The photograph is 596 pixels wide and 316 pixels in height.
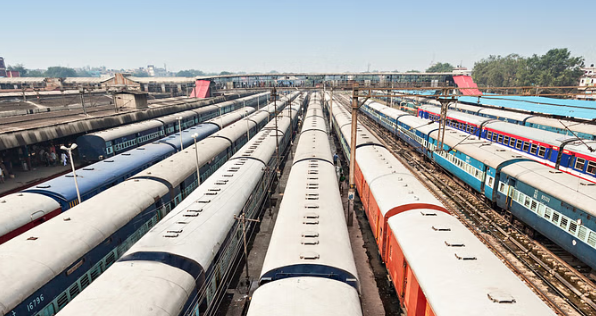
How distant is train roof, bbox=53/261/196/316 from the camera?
8439 mm

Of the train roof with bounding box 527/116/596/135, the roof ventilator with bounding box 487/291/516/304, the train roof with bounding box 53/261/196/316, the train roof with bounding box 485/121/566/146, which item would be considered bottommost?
the train roof with bounding box 53/261/196/316

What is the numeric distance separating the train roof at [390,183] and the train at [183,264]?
815 cm

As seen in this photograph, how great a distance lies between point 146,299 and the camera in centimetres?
887

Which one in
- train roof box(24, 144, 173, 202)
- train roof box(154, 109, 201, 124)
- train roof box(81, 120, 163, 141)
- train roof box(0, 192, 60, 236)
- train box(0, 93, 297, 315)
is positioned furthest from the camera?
train roof box(154, 109, 201, 124)

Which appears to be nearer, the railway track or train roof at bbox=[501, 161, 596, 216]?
the railway track

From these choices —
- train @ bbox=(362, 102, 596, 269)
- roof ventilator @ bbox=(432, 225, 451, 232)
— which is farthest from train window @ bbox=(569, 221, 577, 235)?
roof ventilator @ bbox=(432, 225, 451, 232)

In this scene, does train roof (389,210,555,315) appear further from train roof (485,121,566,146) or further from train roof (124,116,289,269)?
train roof (485,121,566,146)

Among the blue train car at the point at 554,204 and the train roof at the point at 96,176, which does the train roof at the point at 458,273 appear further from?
the train roof at the point at 96,176

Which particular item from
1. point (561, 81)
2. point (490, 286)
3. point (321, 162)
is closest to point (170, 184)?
point (321, 162)

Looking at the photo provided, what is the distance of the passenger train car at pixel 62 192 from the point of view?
14484 millimetres

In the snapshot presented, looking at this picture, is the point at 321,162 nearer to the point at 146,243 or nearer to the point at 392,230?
the point at 392,230

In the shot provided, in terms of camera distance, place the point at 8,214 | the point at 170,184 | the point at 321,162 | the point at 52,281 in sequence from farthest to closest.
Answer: the point at 321,162
the point at 170,184
the point at 8,214
the point at 52,281

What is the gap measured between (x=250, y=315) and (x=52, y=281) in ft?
26.6

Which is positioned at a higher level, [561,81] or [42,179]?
[561,81]
